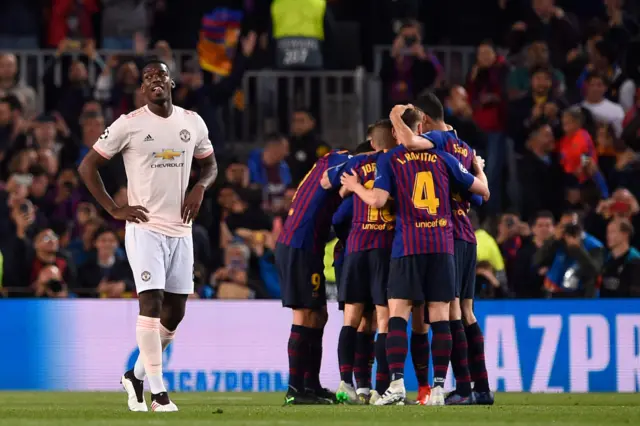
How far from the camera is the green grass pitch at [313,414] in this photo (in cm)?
975

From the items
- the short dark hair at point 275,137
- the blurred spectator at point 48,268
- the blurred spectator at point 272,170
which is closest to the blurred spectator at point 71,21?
the blurred spectator at point 272,170

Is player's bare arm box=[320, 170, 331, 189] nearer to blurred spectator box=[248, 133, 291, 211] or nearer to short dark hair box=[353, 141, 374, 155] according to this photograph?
short dark hair box=[353, 141, 374, 155]

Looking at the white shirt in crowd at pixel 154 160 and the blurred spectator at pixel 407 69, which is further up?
the blurred spectator at pixel 407 69

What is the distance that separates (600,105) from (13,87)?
309 inches

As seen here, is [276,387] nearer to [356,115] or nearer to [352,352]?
[352,352]

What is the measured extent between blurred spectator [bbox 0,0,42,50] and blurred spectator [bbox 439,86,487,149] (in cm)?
634

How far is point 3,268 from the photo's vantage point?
1795cm

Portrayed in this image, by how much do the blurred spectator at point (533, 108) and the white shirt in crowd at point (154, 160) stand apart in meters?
9.68

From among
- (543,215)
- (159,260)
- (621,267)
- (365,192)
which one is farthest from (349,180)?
(543,215)

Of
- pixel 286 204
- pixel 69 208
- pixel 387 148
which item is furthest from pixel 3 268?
pixel 387 148

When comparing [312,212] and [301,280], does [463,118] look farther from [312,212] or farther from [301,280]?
[301,280]

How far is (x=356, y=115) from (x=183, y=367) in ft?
18.3

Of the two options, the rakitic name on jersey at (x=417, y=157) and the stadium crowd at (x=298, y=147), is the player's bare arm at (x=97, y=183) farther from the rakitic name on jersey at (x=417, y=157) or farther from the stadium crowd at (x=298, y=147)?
the stadium crowd at (x=298, y=147)

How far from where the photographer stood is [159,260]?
11.2 m
